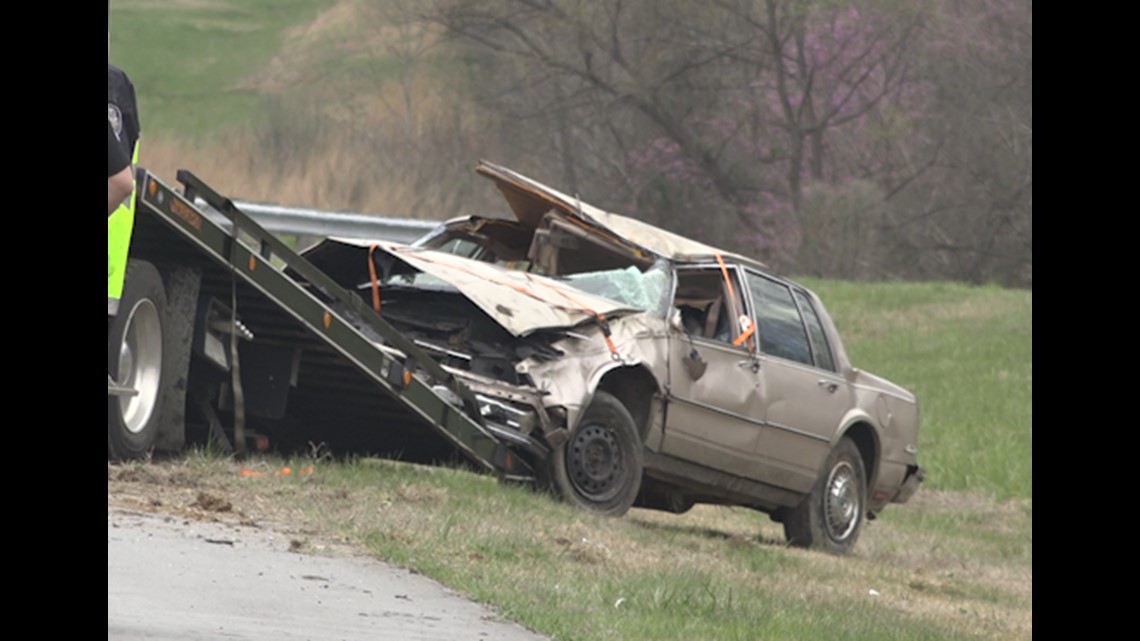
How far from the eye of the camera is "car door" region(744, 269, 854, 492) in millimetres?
13250

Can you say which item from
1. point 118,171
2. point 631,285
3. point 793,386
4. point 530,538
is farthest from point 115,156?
point 793,386

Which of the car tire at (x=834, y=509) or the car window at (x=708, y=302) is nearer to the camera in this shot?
the car window at (x=708, y=302)

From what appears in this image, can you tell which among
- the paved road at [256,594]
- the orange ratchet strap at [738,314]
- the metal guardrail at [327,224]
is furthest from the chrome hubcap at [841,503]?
the metal guardrail at [327,224]

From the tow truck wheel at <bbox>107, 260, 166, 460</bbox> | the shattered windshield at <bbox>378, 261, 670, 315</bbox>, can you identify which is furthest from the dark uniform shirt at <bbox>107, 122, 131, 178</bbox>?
the shattered windshield at <bbox>378, 261, 670, 315</bbox>

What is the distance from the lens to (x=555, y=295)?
39.9 ft

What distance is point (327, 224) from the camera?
903 inches

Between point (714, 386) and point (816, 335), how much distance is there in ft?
5.10

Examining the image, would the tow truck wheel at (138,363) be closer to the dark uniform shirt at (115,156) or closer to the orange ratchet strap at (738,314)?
the dark uniform shirt at (115,156)

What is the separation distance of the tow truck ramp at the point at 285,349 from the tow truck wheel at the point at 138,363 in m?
0.22

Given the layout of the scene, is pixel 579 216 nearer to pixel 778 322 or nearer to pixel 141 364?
pixel 778 322

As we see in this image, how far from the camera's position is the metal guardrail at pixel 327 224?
22891mm

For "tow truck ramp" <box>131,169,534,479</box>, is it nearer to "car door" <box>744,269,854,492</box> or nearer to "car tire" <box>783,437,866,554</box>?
"car door" <box>744,269,854,492</box>
